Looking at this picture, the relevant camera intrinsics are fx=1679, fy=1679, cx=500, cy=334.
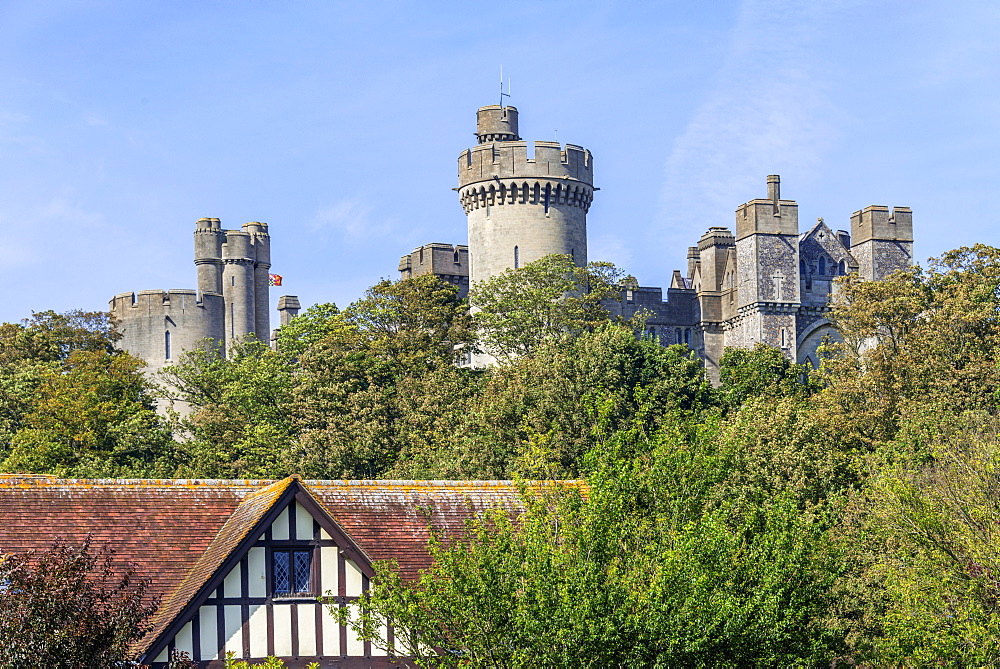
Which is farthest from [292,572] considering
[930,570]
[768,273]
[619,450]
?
[768,273]

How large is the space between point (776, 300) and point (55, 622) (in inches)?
2325

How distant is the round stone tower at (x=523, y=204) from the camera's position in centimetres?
6694

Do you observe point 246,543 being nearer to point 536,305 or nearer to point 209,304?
point 536,305

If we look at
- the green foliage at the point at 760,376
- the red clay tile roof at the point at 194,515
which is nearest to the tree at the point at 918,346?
the green foliage at the point at 760,376

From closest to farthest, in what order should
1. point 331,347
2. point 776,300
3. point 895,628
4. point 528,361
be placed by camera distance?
1. point 895,628
2. point 528,361
3. point 331,347
4. point 776,300

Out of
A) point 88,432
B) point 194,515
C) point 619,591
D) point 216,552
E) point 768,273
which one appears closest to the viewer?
point 619,591

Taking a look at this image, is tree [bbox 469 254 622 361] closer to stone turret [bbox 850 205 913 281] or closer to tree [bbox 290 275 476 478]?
tree [bbox 290 275 476 478]

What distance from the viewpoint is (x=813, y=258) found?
7469cm

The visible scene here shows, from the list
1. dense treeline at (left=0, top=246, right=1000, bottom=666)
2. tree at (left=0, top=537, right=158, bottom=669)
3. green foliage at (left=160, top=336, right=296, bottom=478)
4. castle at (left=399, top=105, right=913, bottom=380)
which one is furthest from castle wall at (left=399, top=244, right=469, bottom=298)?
tree at (left=0, top=537, right=158, bottom=669)

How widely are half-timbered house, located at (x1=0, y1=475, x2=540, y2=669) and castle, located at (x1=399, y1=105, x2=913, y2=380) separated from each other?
43.3m

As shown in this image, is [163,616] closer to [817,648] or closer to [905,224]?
[817,648]

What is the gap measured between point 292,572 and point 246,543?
3.07 ft

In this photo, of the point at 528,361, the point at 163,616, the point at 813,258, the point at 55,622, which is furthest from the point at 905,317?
the point at 55,622

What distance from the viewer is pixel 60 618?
1588 cm
